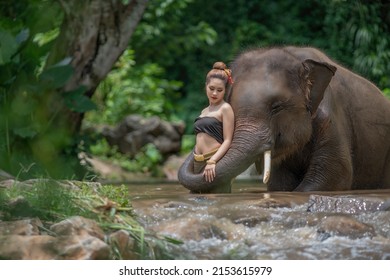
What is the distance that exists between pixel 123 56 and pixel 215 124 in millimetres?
8986

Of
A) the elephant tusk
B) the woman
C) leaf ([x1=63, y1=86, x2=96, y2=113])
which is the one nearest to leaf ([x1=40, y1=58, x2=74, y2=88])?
leaf ([x1=63, y1=86, x2=96, y2=113])

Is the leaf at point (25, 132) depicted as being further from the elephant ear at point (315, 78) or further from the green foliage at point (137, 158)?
the green foliage at point (137, 158)

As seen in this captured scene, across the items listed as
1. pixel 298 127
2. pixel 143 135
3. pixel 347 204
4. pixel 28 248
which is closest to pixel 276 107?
pixel 298 127

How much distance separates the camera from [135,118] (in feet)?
41.4

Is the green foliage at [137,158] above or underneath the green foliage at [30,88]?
underneath

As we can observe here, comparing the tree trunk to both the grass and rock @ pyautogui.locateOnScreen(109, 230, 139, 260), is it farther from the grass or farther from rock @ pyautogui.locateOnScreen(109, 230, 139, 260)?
Answer: rock @ pyautogui.locateOnScreen(109, 230, 139, 260)

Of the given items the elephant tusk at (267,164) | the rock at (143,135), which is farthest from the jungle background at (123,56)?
the elephant tusk at (267,164)

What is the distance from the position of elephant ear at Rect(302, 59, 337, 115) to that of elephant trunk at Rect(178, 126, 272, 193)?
0.58m

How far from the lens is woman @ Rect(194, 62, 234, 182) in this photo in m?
5.52

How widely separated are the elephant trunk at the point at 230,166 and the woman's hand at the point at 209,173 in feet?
0.06

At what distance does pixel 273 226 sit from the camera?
4.28 m

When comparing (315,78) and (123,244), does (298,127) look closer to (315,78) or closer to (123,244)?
(315,78)

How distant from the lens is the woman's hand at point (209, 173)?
5403 mm

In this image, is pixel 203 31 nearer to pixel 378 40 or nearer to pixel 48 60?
pixel 378 40
